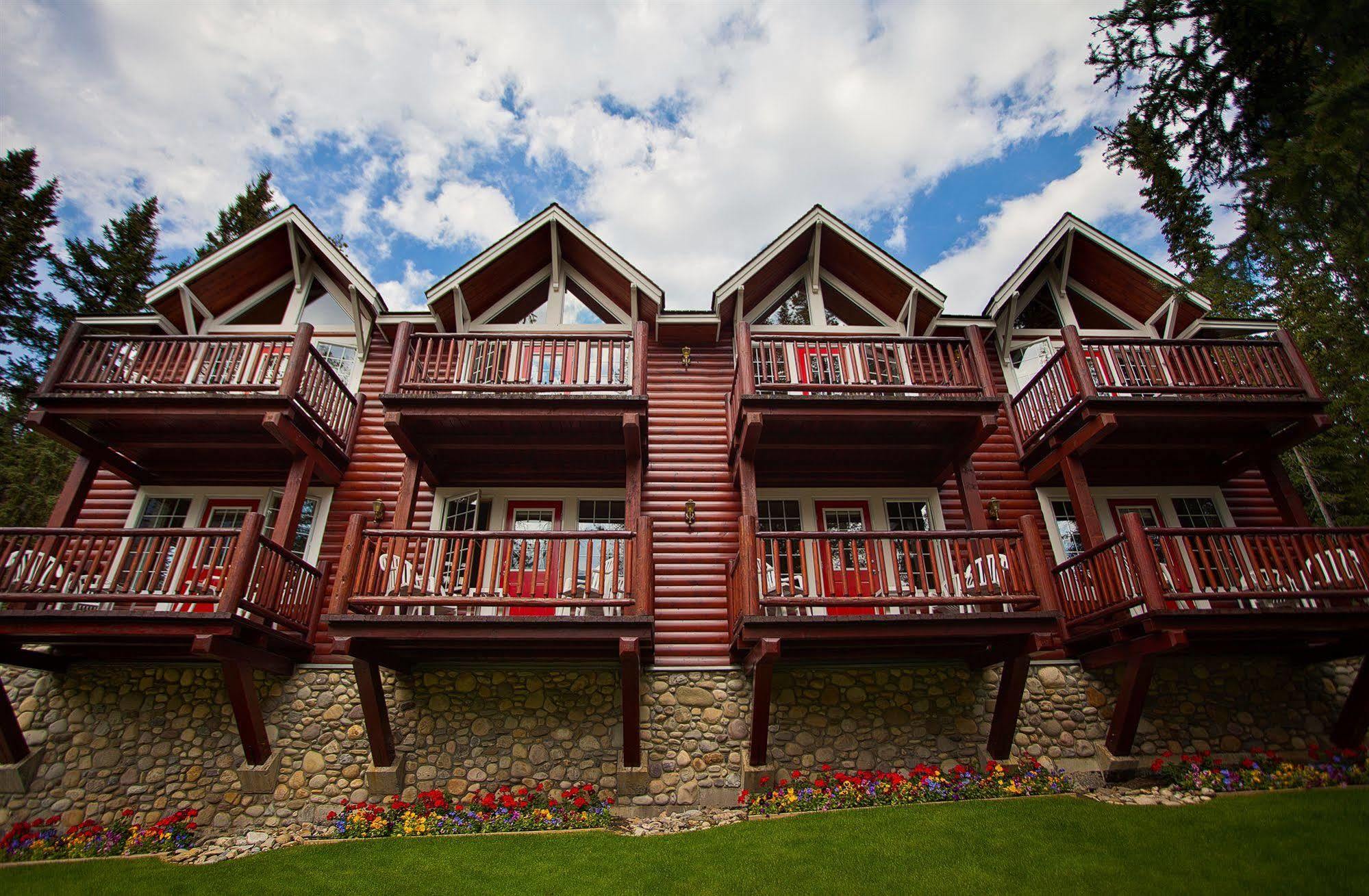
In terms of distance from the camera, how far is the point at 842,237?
12961 millimetres

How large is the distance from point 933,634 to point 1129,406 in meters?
5.28

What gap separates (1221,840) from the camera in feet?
21.8

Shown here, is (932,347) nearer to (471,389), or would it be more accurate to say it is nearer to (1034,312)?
(1034,312)

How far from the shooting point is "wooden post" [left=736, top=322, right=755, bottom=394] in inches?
407

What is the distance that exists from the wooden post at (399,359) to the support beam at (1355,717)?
1520 centimetres

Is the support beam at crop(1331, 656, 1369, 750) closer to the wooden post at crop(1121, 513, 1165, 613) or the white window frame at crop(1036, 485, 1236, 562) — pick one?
the white window frame at crop(1036, 485, 1236, 562)

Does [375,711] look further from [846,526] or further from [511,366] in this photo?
[846,526]

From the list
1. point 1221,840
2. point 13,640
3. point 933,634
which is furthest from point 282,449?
point 1221,840

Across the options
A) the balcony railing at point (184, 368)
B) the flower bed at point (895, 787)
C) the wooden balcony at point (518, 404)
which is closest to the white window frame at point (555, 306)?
the wooden balcony at point (518, 404)

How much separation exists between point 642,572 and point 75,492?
31.7 ft

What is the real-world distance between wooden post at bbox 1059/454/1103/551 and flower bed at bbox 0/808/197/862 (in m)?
14.0

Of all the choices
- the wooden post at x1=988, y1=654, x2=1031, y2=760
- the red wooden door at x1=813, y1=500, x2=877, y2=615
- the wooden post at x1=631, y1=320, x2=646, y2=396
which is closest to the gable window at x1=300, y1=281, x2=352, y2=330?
the wooden post at x1=631, y1=320, x2=646, y2=396

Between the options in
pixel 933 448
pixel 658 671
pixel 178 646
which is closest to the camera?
pixel 178 646

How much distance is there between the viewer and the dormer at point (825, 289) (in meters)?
12.7
